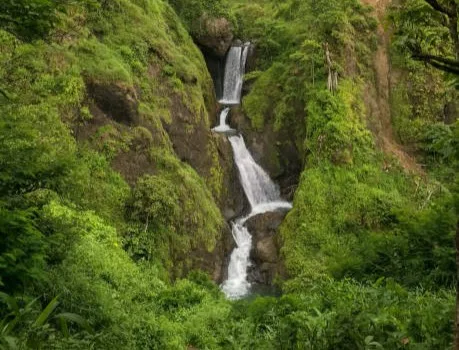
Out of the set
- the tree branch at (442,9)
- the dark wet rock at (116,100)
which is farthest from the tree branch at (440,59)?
the dark wet rock at (116,100)

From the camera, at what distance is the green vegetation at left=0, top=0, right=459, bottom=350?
192 inches

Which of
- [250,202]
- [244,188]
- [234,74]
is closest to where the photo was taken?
[250,202]

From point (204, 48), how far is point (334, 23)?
9254 mm

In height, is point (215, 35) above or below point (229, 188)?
above

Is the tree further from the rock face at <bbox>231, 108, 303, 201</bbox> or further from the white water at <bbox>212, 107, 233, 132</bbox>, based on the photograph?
the white water at <bbox>212, 107, 233, 132</bbox>

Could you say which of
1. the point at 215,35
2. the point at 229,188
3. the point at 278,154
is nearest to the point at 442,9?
the point at 229,188

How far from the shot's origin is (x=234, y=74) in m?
29.6

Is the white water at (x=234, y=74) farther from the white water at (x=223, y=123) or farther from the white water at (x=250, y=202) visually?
the white water at (x=250, y=202)

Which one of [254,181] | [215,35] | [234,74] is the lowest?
[254,181]

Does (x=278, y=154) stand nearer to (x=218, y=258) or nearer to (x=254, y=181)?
(x=254, y=181)

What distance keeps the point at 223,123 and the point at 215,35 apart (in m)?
6.47

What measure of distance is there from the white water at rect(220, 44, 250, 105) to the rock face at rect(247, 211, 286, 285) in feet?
33.3

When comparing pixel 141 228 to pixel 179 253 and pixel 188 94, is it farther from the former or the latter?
pixel 188 94

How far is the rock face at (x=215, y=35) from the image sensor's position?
28.9m
